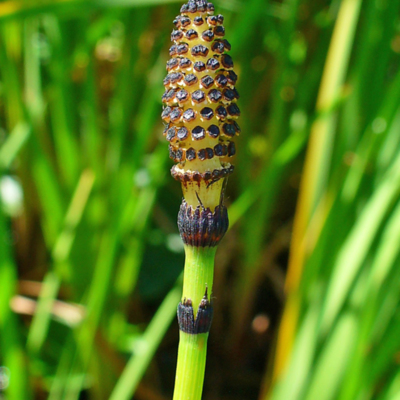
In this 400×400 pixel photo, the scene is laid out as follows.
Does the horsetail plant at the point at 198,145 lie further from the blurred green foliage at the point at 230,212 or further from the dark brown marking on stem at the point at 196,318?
the blurred green foliage at the point at 230,212

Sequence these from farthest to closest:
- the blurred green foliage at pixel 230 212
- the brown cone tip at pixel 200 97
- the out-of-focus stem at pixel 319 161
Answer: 1. the out-of-focus stem at pixel 319 161
2. the blurred green foliage at pixel 230 212
3. the brown cone tip at pixel 200 97

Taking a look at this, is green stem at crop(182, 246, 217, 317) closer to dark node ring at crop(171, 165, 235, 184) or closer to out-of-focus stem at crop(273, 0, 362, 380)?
dark node ring at crop(171, 165, 235, 184)

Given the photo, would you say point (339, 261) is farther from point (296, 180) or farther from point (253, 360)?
point (296, 180)

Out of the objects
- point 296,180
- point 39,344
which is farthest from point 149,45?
point 39,344

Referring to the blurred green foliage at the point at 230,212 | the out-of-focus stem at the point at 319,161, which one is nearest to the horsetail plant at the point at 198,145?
the blurred green foliage at the point at 230,212

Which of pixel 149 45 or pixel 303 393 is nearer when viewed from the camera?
pixel 303 393

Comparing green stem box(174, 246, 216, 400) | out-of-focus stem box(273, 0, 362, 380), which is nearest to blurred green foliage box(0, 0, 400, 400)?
out-of-focus stem box(273, 0, 362, 380)

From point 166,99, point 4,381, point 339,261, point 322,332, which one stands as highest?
point 166,99
